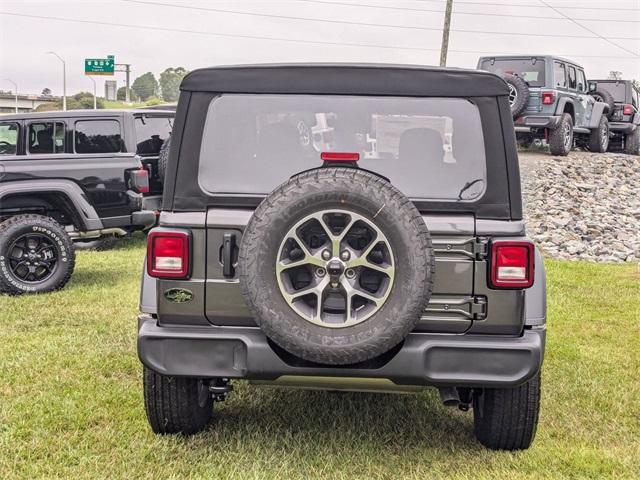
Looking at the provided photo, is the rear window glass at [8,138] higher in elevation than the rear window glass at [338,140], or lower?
lower

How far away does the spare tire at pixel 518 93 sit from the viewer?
16.6 meters

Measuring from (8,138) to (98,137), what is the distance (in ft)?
3.59

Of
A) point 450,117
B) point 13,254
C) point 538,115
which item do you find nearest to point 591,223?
point 538,115

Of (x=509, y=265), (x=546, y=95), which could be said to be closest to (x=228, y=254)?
(x=509, y=265)

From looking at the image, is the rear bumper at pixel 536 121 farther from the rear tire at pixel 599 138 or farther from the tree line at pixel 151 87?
the tree line at pixel 151 87

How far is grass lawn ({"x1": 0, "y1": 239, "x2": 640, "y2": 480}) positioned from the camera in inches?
145

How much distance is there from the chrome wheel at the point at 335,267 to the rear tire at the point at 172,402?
0.95m

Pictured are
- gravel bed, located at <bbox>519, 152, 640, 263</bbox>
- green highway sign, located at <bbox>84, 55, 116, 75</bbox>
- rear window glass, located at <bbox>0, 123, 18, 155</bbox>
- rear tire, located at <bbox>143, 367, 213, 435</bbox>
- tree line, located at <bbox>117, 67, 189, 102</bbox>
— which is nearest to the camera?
rear tire, located at <bbox>143, 367, 213, 435</bbox>

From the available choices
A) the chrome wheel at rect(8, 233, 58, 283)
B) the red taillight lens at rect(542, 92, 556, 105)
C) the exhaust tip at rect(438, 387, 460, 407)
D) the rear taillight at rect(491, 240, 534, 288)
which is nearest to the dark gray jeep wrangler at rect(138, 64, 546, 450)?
the rear taillight at rect(491, 240, 534, 288)

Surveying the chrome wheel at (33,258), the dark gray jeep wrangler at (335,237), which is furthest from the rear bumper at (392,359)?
the chrome wheel at (33,258)

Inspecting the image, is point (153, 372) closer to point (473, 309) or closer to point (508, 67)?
point (473, 309)

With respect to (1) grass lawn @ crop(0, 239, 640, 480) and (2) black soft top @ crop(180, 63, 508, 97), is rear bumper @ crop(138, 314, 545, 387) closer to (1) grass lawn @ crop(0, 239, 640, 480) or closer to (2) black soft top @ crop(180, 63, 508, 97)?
(1) grass lawn @ crop(0, 239, 640, 480)

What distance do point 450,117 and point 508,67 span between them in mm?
14567

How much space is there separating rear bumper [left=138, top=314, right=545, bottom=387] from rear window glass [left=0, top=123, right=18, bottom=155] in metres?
6.98
